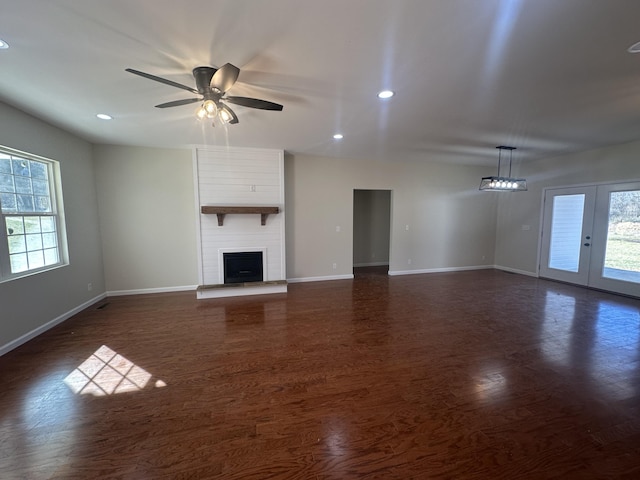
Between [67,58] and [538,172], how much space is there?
805 centimetres

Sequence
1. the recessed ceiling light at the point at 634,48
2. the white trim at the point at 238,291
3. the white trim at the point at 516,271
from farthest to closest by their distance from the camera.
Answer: the white trim at the point at 516,271, the white trim at the point at 238,291, the recessed ceiling light at the point at 634,48

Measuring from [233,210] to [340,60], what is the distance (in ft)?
10.5

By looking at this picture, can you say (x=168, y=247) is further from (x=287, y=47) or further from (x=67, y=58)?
(x=287, y=47)

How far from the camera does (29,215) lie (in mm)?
3146

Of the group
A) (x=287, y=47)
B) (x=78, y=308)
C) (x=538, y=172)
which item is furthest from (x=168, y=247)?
(x=538, y=172)

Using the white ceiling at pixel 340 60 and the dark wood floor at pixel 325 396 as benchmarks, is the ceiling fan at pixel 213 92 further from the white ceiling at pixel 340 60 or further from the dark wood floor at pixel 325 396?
the dark wood floor at pixel 325 396

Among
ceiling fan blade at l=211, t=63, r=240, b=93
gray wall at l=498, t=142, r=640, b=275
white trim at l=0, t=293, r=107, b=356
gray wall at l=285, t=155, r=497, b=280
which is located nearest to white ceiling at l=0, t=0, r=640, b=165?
ceiling fan blade at l=211, t=63, r=240, b=93

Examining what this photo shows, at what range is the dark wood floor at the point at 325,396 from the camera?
1560 millimetres

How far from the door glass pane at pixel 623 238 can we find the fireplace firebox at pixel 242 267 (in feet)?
21.6

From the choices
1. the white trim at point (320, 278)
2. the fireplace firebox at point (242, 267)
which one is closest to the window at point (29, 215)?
the fireplace firebox at point (242, 267)

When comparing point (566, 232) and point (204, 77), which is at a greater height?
point (204, 77)

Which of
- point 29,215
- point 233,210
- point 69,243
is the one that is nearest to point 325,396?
point 233,210

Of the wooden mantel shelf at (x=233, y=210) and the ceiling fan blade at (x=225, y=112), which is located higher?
the ceiling fan blade at (x=225, y=112)

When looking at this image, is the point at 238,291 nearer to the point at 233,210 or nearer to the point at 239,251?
the point at 239,251
